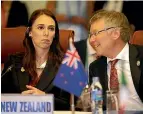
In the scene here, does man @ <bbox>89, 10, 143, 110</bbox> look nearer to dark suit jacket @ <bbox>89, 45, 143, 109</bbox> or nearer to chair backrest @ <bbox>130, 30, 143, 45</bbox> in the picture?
dark suit jacket @ <bbox>89, 45, 143, 109</bbox>

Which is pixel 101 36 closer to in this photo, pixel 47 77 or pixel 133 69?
pixel 133 69

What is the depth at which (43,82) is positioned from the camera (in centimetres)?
176

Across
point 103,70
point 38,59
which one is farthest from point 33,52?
point 103,70

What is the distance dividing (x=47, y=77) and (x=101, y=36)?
38cm

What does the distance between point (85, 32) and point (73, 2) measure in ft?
0.76

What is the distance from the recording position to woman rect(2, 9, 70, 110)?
1.78 m

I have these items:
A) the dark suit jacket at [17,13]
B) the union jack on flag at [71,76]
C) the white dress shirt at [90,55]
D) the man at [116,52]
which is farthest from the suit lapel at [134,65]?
the dark suit jacket at [17,13]

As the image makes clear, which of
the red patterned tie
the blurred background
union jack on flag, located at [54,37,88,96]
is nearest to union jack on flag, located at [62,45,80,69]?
union jack on flag, located at [54,37,88,96]

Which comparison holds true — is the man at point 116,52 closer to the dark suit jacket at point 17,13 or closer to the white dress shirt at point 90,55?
the white dress shirt at point 90,55

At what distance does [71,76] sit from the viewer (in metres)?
1.11

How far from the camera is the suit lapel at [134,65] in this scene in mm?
1666

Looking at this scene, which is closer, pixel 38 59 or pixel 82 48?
pixel 38 59

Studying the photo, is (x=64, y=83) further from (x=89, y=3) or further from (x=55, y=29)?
(x=89, y=3)

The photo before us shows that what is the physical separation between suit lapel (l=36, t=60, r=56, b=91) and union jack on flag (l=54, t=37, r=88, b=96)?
64 cm
